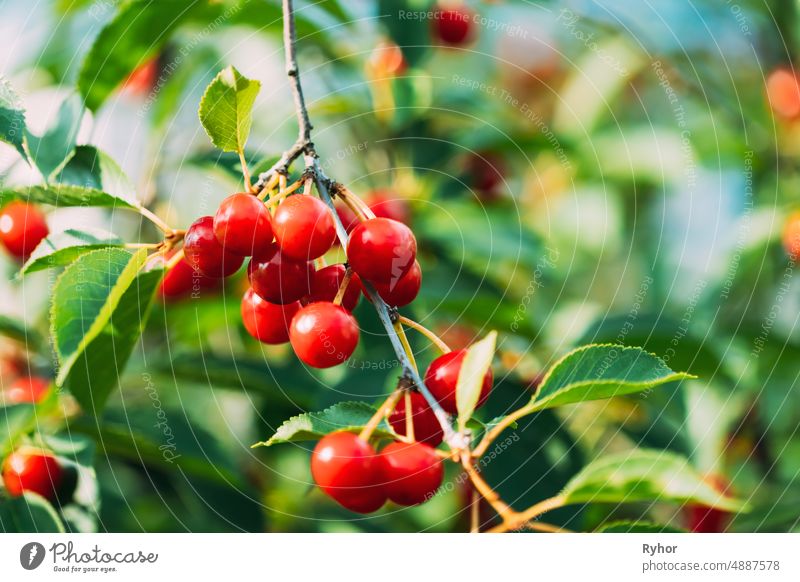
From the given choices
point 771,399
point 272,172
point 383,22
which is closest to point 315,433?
point 272,172

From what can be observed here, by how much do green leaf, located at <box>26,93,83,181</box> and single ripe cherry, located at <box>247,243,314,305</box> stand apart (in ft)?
1.15

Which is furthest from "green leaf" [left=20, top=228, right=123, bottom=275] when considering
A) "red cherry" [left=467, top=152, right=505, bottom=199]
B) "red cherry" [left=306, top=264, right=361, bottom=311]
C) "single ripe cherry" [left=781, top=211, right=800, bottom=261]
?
"single ripe cherry" [left=781, top=211, right=800, bottom=261]

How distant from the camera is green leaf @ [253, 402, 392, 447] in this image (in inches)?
27.1

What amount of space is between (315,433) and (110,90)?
28.2 inches

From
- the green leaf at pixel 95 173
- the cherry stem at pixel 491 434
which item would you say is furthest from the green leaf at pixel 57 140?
the cherry stem at pixel 491 434

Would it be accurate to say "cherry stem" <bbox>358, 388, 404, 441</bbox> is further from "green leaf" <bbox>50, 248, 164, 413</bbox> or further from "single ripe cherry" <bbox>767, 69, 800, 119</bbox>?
"single ripe cherry" <bbox>767, 69, 800, 119</bbox>

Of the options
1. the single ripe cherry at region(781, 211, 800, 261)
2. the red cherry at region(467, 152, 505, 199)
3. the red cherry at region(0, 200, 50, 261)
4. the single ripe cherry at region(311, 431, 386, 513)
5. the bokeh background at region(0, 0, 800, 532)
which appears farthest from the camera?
the red cherry at region(467, 152, 505, 199)

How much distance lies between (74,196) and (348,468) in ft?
1.57

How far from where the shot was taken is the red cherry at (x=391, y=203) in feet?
4.67

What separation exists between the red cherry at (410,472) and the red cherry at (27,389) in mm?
910

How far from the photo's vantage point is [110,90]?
1.15 meters

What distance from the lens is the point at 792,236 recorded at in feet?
5.42

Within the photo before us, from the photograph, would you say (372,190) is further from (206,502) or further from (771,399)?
(771,399)

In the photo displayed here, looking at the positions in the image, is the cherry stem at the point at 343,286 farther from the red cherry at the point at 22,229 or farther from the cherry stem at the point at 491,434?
the red cherry at the point at 22,229
